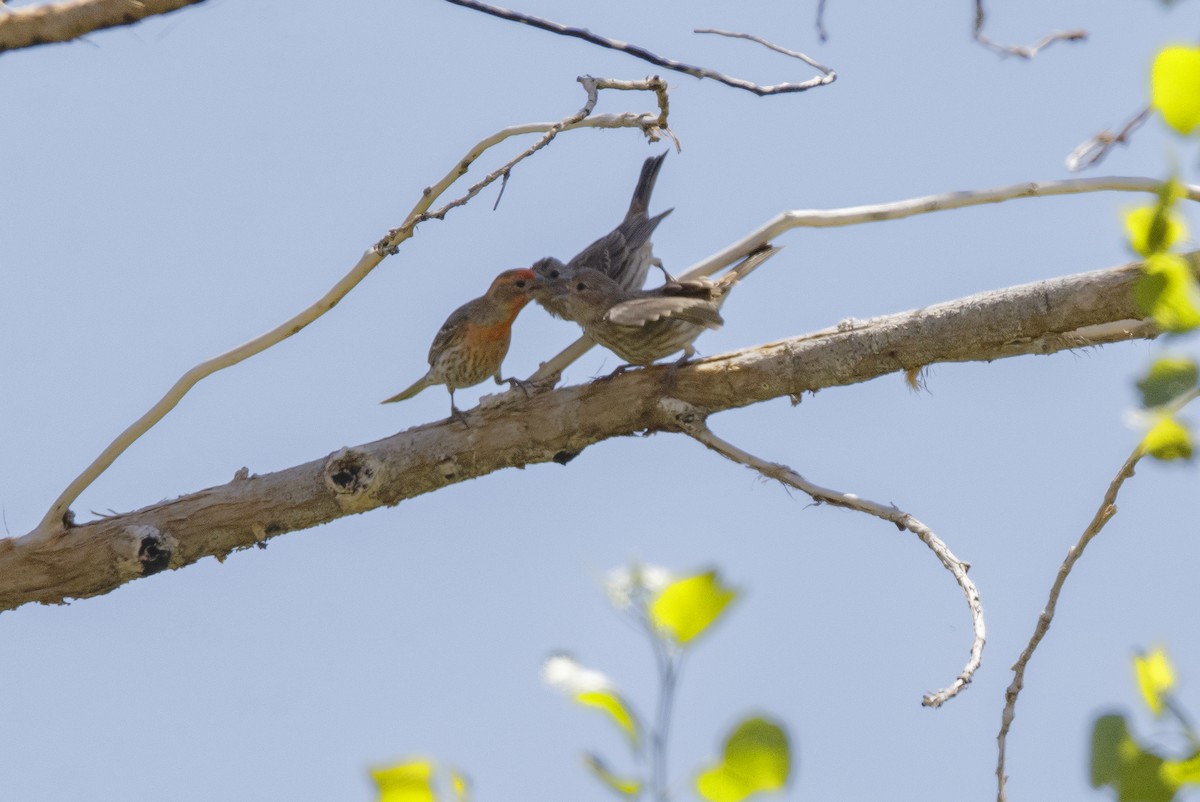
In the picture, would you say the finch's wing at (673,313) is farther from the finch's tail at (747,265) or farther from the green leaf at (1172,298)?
the green leaf at (1172,298)

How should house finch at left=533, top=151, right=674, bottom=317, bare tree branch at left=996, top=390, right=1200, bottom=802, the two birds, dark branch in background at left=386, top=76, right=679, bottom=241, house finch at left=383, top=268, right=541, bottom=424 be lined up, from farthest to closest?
house finch at left=533, top=151, right=674, bottom=317, house finch at left=383, top=268, right=541, bottom=424, the two birds, dark branch in background at left=386, top=76, right=679, bottom=241, bare tree branch at left=996, top=390, right=1200, bottom=802

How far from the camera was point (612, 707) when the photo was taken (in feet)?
3.87

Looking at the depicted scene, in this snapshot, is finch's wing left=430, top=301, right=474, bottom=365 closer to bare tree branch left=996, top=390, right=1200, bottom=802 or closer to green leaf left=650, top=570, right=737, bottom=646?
bare tree branch left=996, top=390, right=1200, bottom=802

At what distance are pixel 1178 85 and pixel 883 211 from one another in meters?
4.29

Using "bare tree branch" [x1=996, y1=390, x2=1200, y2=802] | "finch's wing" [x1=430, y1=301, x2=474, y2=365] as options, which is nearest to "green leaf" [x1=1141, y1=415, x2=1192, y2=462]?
"bare tree branch" [x1=996, y1=390, x2=1200, y2=802]

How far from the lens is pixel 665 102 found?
507 centimetres

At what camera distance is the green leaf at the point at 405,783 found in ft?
3.65

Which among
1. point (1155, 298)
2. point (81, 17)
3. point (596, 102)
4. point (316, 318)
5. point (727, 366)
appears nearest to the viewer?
point (1155, 298)

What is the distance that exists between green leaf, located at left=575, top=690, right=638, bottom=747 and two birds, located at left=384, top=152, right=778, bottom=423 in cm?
428

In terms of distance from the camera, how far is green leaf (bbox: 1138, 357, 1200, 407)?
1.02 m

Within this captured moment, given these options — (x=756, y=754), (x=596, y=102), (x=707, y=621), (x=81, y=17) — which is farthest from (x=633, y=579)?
(x=596, y=102)

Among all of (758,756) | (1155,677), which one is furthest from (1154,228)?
(758,756)

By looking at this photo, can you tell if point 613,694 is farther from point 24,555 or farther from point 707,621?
point 24,555

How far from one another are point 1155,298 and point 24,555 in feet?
17.2
